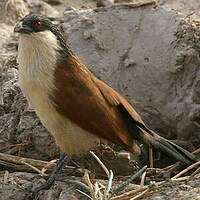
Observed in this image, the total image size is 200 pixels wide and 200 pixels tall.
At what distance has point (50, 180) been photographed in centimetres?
369

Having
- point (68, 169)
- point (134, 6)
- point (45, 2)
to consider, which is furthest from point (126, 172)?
point (45, 2)

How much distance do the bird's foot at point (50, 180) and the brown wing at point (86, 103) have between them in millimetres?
279

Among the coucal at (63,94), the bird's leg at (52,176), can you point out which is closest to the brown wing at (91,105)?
the coucal at (63,94)

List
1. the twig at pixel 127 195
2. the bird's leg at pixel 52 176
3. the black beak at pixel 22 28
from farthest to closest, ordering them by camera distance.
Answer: the bird's leg at pixel 52 176 < the black beak at pixel 22 28 < the twig at pixel 127 195

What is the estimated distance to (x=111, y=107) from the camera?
3727 mm

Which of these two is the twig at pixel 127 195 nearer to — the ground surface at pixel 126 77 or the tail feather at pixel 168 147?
the ground surface at pixel 126 77

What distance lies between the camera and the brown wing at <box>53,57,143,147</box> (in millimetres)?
3590

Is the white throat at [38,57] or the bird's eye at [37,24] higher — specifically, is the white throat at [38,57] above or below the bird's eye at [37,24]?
below

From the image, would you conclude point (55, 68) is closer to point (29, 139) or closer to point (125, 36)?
point (29, 139)

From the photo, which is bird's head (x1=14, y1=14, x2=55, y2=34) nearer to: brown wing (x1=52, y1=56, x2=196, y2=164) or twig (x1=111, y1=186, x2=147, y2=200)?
brown wing (x1=52, y1=56, x2=196, y2=164)

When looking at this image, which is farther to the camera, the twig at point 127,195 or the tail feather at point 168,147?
the tail feather at point 168,147

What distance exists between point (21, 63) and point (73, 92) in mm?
297

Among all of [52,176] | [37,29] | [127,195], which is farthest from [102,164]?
[37,29]

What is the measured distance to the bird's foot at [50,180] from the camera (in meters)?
3.62
